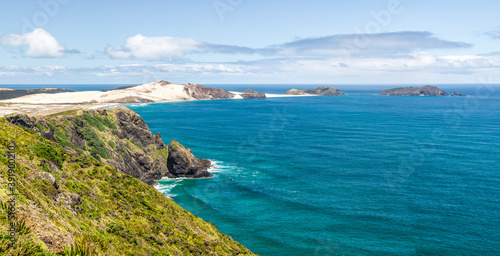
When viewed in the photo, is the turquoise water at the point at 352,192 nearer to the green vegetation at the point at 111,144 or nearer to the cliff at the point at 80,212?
the green vegetation at the point at 111,144

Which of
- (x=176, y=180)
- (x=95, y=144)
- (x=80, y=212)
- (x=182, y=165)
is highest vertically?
(x=80, y=212)

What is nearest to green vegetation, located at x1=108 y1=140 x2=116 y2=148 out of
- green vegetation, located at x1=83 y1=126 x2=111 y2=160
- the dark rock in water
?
green vegetation, located at x1=83 y1=126 x2=111 y2=160

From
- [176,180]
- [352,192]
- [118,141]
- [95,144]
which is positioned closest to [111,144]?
[118,141]

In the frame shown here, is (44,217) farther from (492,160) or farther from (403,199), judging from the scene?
(492,160)

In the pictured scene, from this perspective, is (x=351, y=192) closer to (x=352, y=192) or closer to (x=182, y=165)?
(x=352, y=192)

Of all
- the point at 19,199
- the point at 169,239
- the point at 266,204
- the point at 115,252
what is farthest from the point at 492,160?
the point at 19,199

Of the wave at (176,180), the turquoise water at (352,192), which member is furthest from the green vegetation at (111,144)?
the turquoise water at (352,192)

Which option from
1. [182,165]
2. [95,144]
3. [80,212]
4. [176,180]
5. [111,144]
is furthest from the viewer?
[182,165]
